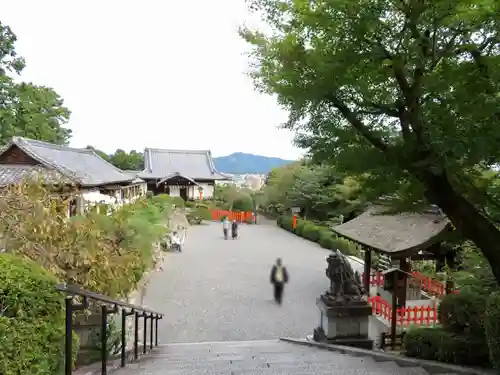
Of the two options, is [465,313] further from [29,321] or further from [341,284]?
[29,321]

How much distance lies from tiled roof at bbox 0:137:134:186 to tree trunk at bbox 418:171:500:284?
39.8ft

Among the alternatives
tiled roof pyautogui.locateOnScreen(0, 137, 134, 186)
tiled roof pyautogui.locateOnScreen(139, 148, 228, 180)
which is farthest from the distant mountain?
tiled roof pyautogui.locateOnScreen(0, 137, 134, 186)

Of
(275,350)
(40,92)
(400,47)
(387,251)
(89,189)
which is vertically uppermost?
(40,92)

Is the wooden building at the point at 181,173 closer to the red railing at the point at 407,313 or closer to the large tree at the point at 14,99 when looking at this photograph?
the large tree at the point at 14,99

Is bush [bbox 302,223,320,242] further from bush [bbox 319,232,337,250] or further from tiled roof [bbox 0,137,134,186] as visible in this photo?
tiled roof [bbox 0,137,134,186]

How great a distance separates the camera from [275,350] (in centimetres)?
644

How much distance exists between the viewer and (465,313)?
489 cm

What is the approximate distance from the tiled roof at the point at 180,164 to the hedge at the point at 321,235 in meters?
15.0

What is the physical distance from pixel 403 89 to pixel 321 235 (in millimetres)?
18553

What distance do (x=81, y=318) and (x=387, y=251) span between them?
6388 mm

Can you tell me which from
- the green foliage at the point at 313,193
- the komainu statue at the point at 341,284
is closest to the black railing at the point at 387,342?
the komainu statue at the point at 341,284

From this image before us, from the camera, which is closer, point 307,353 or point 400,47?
point 400,47

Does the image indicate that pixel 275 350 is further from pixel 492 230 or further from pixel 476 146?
pixel 476 146

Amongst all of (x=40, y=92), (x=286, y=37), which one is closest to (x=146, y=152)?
(x=40, y=92)
